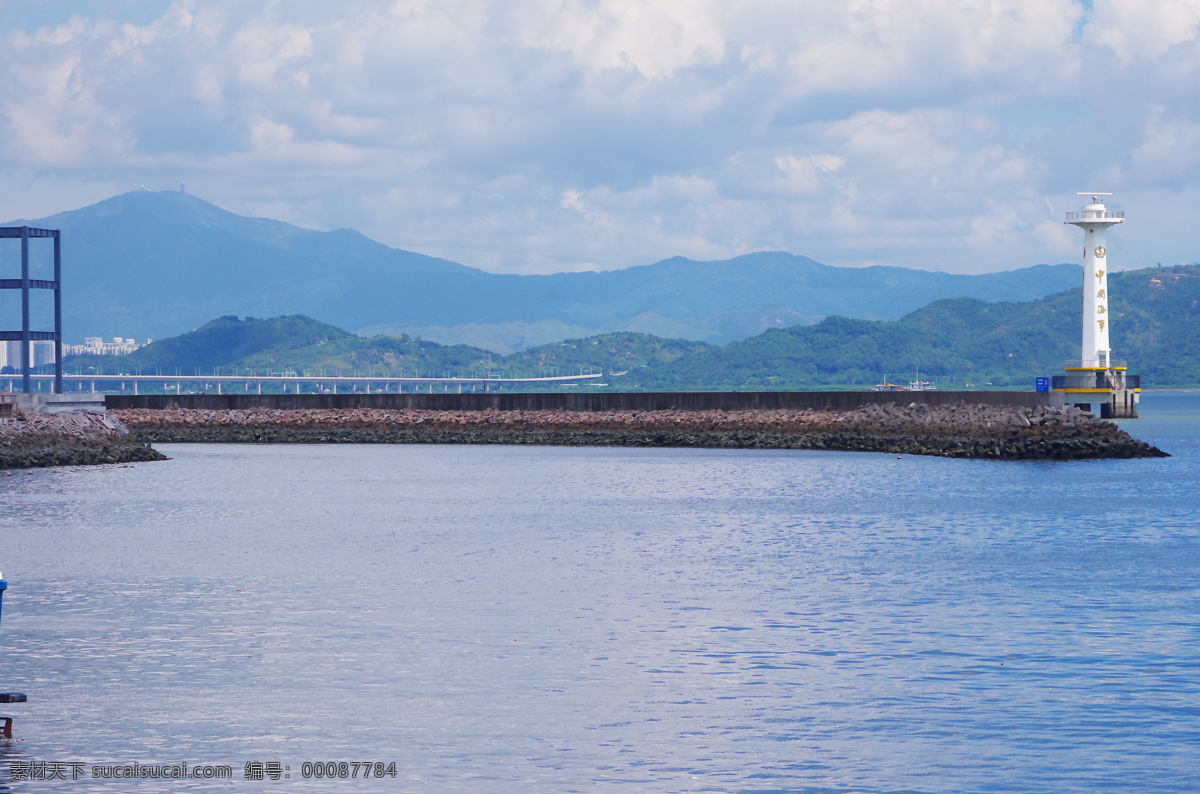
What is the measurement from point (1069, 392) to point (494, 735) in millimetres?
75195

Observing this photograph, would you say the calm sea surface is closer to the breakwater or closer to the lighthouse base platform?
the breakwater

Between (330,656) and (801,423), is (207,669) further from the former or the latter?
(801,423)

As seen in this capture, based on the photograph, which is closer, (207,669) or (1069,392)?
(207,669)

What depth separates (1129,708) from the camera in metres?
13.2

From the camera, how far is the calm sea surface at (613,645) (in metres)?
11.5

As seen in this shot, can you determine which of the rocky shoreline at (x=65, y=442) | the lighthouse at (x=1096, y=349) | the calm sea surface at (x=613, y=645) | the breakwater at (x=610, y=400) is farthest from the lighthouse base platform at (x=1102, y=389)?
the rocky shoreline at (x=65, y=442)

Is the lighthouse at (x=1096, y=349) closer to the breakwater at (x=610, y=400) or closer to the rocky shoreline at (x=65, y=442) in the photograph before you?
the breakwater at (x=610, y=400)

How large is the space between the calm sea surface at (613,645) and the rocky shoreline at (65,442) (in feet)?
50.1

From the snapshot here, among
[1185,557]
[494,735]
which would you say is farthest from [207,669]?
[1185,557]

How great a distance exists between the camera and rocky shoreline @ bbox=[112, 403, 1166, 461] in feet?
179

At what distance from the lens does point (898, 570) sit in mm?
23531

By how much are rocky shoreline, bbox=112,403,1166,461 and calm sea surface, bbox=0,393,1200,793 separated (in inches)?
743

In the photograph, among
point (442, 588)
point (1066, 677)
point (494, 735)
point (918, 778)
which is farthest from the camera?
point (442, 588)

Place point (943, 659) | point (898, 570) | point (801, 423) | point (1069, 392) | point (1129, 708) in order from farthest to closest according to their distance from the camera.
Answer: point (1069, 392) < point (801, 423) < point (898, 570) < point (943, 659) < point (1129, 708)
